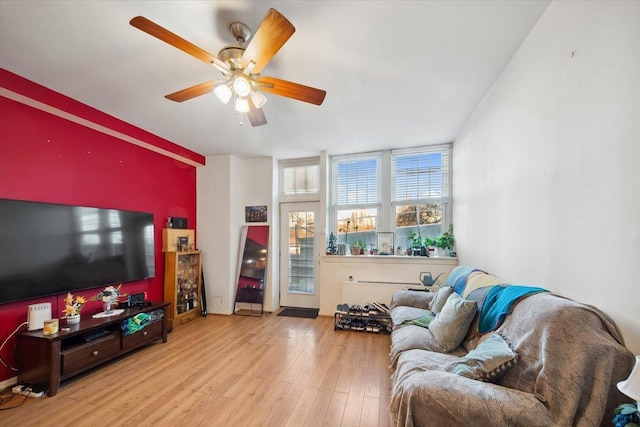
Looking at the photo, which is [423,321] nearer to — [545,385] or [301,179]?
[545,385]

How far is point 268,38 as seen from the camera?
144 centimetres

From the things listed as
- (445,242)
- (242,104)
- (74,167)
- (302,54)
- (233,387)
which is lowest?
(233,387)

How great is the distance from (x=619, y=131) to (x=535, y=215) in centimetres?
72

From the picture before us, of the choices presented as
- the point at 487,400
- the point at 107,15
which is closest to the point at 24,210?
the point at 107,15

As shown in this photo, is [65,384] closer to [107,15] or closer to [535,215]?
[107,15]

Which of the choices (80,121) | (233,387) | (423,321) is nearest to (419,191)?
(423,321)

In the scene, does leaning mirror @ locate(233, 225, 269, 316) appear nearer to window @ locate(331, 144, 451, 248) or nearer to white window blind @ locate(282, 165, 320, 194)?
white window blind @ locate(282, 165, 320, 194)

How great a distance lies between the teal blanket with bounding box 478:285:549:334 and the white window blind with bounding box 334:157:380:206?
2.63 m

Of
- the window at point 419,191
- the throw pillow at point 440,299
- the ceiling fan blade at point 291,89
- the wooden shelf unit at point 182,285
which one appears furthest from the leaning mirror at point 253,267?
the ceiling fan blade at point 291,89

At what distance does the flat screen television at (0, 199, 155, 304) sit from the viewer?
2117mm

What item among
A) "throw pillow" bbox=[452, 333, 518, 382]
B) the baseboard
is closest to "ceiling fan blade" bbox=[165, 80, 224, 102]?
"throw pillow" bbox=[452, 333, 518, 382]

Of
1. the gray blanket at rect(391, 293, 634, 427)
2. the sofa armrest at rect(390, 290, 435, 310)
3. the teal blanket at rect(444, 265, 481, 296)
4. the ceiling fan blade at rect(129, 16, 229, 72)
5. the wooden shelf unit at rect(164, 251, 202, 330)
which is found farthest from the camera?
the wooden shelf unit at rect(164, 251, 202, 330)

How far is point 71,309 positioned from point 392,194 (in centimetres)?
416

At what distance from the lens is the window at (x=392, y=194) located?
4094 millimetres
